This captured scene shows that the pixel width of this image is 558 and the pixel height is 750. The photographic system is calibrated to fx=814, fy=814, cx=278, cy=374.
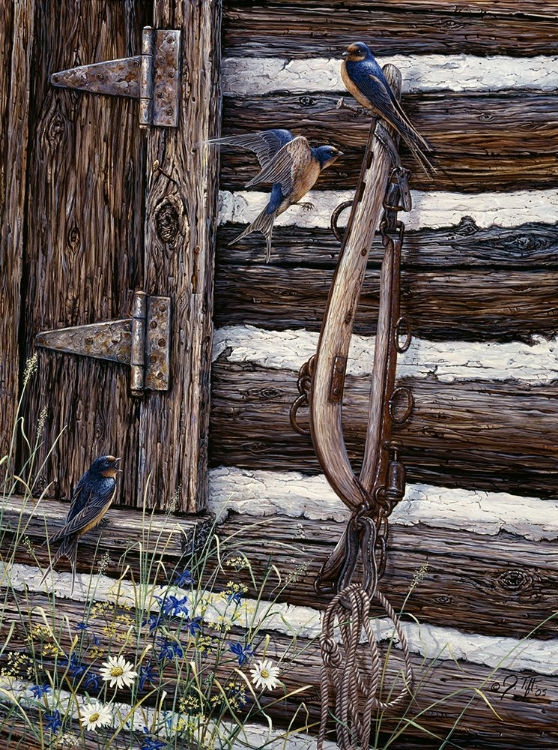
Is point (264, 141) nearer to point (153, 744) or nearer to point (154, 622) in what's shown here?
point (154, 622)

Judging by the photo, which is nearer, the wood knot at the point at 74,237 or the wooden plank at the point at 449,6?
the wooden plank at the point at 449,6

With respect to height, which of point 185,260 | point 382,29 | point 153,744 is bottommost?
point 153,744

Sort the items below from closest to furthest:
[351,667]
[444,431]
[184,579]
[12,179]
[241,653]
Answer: [351,667]
[241,653]
[184,579]
[444,431]
[12,179]

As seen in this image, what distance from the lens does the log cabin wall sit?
197 cm

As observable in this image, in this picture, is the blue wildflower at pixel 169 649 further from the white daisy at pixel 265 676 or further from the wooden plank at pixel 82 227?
the wooden plank at pixel 82 227

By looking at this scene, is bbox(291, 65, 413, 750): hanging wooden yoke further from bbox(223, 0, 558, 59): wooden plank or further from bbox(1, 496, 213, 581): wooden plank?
bbox(1, 496, 213, 581): wooden plank

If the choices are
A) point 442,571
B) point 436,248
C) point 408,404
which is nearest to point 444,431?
point 408,404

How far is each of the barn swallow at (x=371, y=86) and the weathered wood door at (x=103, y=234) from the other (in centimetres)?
38

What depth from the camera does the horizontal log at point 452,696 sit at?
6.25 feet

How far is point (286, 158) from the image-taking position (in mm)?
2016

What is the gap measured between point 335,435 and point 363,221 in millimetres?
518

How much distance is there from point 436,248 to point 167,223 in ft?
2.31
